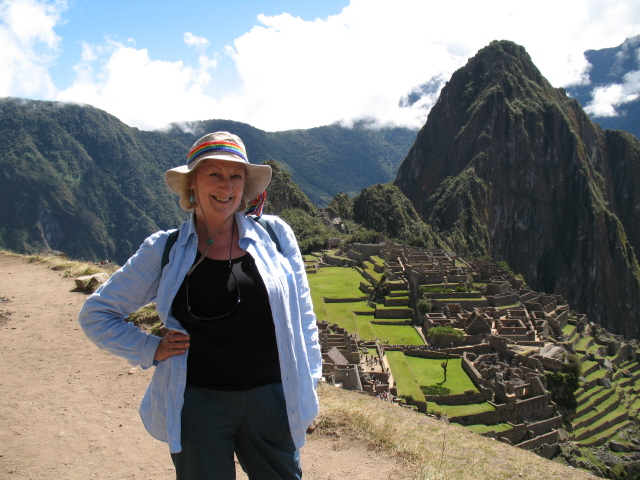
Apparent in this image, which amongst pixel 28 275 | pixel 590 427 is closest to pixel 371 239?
pixel 590 427

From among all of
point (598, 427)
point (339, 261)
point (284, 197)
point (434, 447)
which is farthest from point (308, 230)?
point (434, 447)

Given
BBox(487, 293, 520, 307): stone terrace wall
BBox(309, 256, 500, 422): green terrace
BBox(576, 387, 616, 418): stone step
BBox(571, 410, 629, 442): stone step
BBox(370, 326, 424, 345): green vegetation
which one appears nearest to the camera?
BBox(309, 256, 500, 422): green terrace

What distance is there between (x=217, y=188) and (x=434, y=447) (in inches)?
135

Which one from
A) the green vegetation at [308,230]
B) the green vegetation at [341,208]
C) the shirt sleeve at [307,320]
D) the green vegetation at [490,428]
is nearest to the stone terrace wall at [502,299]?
the green vegetation at [490,428]

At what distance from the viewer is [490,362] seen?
2323 centimetres

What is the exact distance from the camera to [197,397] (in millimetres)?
2553

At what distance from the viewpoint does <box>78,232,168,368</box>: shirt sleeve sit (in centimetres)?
251

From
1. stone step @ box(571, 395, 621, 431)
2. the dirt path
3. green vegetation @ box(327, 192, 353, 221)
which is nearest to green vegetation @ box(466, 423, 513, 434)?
stone step @ box(571, 395, 621, 431)

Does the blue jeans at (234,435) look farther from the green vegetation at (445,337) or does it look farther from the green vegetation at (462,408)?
the green vegetation at (445,337)

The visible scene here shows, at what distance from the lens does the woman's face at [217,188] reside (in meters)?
2.71

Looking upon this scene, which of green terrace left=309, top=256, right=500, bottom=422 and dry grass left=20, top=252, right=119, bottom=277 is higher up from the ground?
dry grass left=20, top=252, right=119, bottom=277

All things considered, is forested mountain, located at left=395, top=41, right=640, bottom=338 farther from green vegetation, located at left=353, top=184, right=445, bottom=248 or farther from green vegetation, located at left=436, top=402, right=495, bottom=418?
green vegetation, located at left=436, top=402, right=495, bottom=418

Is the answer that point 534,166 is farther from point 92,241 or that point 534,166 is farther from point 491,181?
point 92,241

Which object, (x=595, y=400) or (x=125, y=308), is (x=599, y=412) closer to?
(x=595, y=400)
